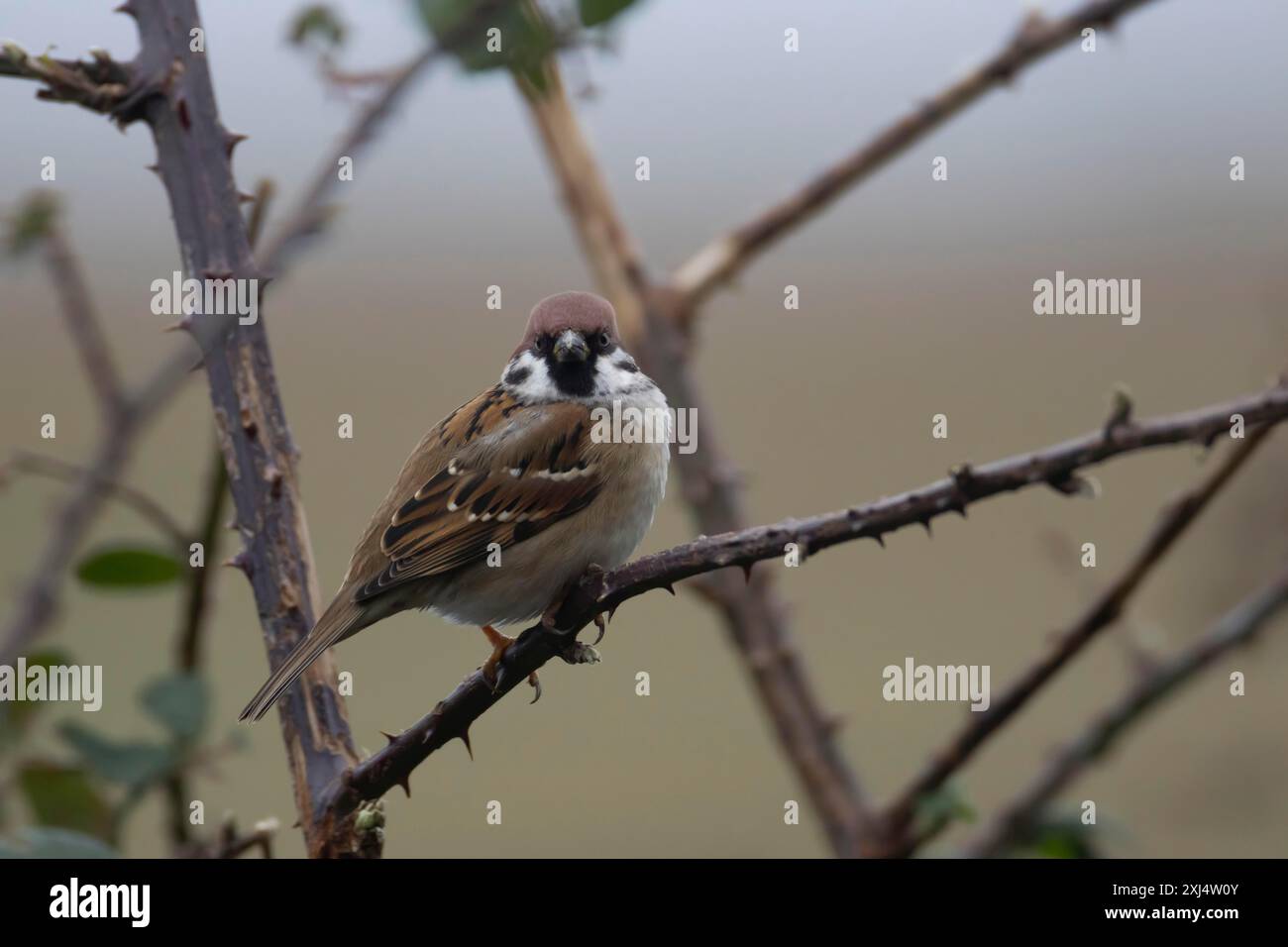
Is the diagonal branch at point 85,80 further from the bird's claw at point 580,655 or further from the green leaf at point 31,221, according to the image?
the bird's claw at point 580,655

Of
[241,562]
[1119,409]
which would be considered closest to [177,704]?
[241,562]

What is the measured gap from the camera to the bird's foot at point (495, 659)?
202 cm

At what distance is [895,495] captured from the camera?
176 centimetres

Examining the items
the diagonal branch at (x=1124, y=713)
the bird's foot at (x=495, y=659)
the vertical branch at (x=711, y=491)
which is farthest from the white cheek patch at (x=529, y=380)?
the diagonal branch at (x=1124, y=713)

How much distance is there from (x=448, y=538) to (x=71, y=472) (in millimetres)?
884

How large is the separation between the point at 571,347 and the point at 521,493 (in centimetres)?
39

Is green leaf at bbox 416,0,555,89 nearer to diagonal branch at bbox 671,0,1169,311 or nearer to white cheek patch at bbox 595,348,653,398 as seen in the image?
white cheek patch at bbox 595,348,653,398

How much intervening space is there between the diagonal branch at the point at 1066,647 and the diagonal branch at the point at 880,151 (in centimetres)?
125

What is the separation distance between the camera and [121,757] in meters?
2.46

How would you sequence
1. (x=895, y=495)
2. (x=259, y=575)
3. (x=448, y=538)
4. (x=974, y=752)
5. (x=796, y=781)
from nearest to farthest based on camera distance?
(x=895, y=495) → (x=259, y=575) → (x=974, y=752) → (x=448, y=538) → (x=796, y=781)

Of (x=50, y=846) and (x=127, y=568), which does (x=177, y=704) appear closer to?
(x=127, y=568)

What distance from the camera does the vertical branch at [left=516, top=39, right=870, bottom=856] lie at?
328 cm
